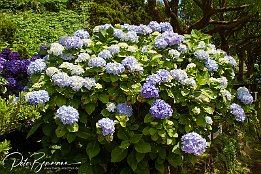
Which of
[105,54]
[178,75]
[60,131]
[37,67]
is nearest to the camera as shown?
[60,131]

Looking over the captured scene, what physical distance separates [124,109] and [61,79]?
2.09ft

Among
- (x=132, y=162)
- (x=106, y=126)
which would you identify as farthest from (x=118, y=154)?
(x=106, y=126)

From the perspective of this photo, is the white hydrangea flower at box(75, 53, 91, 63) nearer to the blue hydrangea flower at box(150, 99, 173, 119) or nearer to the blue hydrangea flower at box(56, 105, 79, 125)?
the blue hydrangea flower at box(56, 105, 79, 125)

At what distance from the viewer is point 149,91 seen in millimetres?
3939

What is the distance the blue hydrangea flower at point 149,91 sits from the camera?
3.94 meters

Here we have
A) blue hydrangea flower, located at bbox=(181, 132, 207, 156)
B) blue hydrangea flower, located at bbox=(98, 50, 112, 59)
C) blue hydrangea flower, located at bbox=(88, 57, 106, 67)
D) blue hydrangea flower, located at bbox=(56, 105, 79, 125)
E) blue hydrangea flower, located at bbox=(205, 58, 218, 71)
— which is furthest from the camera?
blue hydrangea flower, located at bbox=(205, 58, 218, 71)

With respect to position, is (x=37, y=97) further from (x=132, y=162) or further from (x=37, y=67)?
(x=132, y=162)

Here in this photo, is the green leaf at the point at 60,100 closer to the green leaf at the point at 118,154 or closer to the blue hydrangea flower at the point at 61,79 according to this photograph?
the blue hydrangea flower at the point at 61,79

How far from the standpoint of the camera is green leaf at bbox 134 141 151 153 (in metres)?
3.96

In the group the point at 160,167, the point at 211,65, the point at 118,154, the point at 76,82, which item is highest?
the point at 211,65

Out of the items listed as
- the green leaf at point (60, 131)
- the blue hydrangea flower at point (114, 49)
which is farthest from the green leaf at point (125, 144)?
the blue hydrangea flower at point (114, 49)

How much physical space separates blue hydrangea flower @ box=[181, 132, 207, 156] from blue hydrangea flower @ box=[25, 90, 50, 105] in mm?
1296

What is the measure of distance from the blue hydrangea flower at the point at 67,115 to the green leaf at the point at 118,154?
0.50 metres

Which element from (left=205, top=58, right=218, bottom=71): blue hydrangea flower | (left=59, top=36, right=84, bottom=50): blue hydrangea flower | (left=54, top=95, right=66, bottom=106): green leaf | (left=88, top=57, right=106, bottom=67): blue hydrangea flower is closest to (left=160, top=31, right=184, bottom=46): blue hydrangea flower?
(left=205, top=58, right=218, bottom=71): blue hydrangea flower
